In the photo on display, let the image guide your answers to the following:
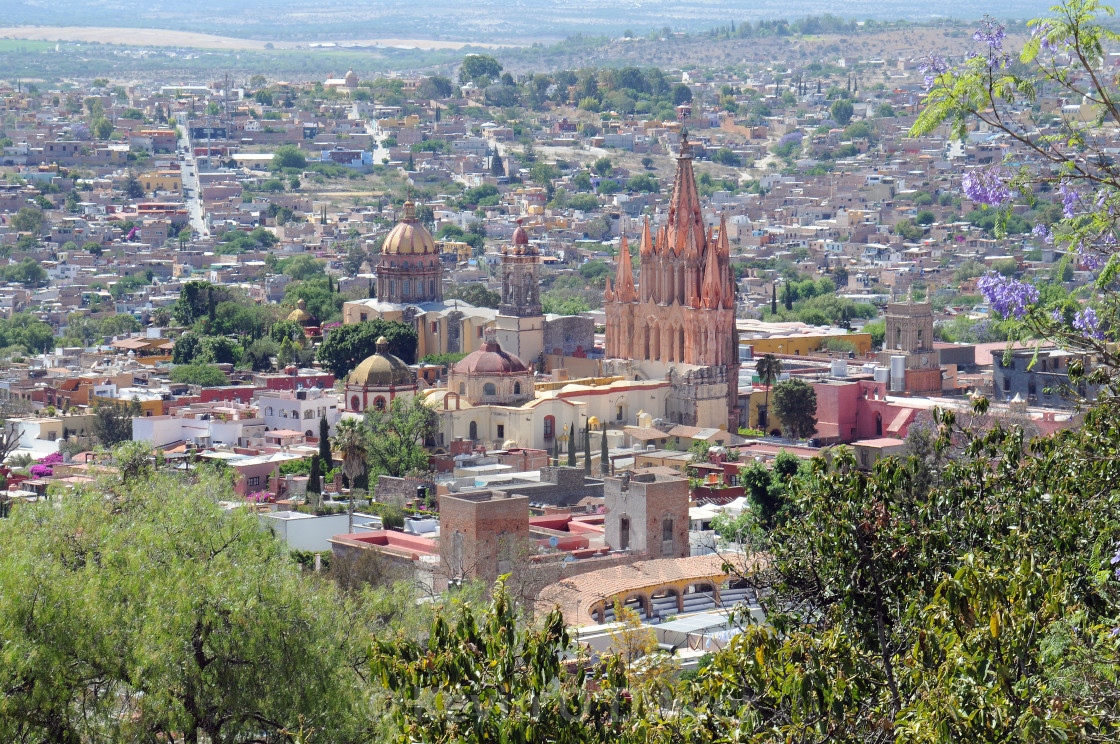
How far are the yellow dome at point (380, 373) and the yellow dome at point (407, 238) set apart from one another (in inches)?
618

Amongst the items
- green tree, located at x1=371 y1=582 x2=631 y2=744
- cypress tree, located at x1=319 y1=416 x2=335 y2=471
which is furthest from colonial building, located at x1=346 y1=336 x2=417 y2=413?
green tree, located at x1=371 y1=582 x2=631 y2=744

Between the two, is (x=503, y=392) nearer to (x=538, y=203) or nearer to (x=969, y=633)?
(x=969, y=633)

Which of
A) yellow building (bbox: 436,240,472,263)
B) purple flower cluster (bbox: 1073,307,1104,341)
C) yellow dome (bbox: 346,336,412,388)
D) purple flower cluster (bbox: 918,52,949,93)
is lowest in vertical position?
yellow building (bbox: 436,240,472,263)

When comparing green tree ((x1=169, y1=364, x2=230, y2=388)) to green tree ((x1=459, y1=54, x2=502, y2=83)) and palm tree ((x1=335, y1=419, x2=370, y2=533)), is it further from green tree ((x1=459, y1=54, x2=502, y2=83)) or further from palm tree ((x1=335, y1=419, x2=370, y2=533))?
green tree ((x1=459, y1=54, x2=502, y2=83))

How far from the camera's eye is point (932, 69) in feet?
36.7

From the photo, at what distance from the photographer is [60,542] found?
20359 mm

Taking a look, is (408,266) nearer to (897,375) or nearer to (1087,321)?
(897,375)

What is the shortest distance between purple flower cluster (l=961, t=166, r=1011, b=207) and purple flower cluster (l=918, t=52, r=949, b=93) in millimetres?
502

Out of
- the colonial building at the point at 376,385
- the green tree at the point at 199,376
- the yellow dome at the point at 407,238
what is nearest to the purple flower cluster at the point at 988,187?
the colonial building at the point at 376,385

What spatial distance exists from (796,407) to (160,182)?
266ft

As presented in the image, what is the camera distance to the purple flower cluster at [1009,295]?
432 inches

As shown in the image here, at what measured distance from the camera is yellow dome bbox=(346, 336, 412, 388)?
170 ft

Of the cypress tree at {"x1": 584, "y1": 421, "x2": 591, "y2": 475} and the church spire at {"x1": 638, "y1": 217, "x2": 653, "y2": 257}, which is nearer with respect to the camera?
the cypress tree at {"x1": 584, "y1": 421, "x2": 591, "y2": 475}

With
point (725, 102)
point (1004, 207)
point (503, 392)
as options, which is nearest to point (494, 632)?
point (1004, 207)
